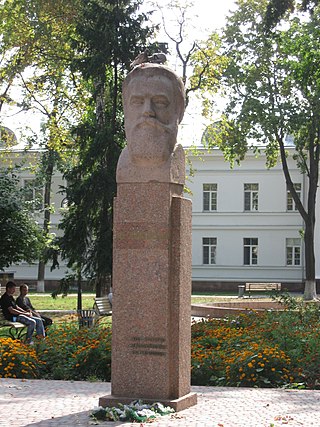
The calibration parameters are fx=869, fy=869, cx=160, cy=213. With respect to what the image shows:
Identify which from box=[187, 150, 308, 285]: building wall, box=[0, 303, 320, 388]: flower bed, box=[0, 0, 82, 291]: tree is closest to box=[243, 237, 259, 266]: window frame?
box=[187, 150, 308, 285]: building wall

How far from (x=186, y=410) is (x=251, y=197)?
47.1 meters

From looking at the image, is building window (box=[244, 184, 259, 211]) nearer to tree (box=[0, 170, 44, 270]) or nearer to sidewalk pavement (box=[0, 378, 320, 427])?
tree (box=[0, 170, 44, 270])

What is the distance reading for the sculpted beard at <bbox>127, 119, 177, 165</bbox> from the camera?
Answer: 8898 mm

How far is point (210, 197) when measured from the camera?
56188mm

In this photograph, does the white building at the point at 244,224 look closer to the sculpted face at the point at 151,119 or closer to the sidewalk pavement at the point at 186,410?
the sidewalk pavement at the point at 186,410

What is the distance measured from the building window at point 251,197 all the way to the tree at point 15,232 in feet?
114

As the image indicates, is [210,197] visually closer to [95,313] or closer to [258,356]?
[95,313]

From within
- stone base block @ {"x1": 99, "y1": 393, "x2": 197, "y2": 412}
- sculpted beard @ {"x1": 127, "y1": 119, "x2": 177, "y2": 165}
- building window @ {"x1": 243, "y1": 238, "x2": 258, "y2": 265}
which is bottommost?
stone base block @ {"x1": 99, "y1": 393, "x2": 197, "y2": 412}

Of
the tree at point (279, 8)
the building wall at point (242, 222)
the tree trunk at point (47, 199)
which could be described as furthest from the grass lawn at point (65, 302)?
the tree at point (279, 8)

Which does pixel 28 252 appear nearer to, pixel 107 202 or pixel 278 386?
pixel 107 202

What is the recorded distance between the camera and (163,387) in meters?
8.70

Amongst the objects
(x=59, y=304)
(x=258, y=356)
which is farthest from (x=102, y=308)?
(x=59, y=304)

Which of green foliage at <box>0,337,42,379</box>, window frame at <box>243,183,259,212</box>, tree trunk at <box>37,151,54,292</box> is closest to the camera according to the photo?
green foliage at <box>0,337,42,379</box>

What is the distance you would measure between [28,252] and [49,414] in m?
13.1
